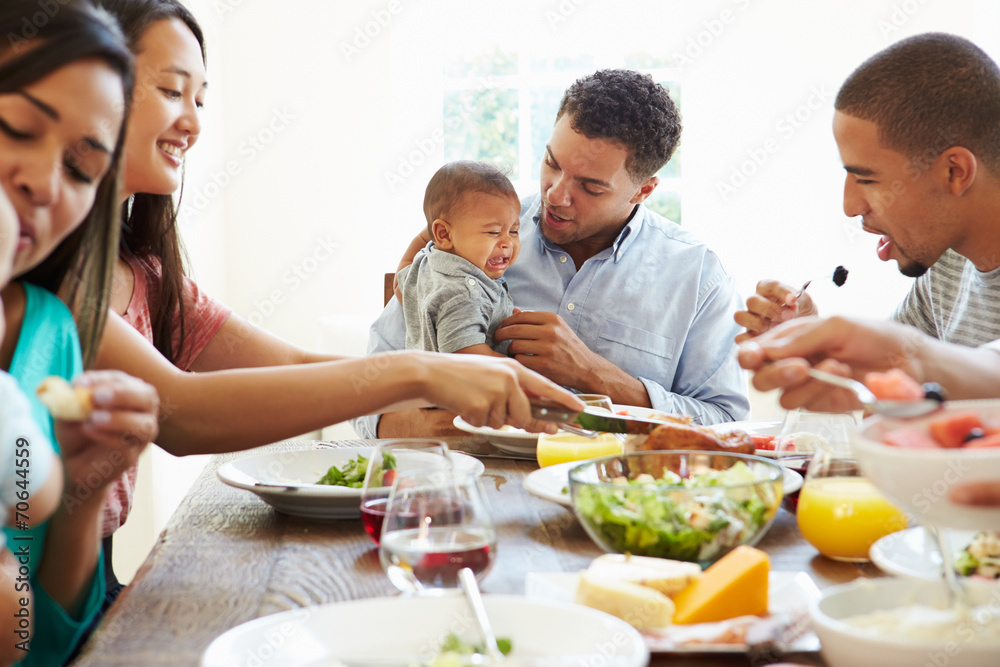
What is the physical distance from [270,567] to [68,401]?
308mm

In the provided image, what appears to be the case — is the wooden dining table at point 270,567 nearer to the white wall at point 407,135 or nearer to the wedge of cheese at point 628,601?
the wedge of cheese at point 628,601

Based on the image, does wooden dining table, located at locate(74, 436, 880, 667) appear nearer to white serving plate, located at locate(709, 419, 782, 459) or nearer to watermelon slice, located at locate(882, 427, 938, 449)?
watermelon slice, located at locate(882, 427, 938, 449)

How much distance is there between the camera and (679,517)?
898 millimetres

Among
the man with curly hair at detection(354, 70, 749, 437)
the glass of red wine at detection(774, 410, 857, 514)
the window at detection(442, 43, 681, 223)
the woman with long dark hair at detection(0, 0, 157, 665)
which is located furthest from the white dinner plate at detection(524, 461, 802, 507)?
the window at detection(442, 43, 681, 223)

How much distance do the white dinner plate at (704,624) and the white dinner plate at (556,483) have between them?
201mm

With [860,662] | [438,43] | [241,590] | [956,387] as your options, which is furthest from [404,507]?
[438,43]

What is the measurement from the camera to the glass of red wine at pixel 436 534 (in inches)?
30.7

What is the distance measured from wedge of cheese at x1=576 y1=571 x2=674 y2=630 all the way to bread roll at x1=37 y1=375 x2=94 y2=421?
46cm

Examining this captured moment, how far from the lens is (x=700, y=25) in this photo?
4.24m

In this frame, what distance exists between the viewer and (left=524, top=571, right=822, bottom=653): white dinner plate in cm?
70

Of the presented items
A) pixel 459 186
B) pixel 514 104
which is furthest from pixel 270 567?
pixel 514 104

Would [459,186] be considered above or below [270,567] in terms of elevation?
above

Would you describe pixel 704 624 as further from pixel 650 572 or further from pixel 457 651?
pixel 457 651

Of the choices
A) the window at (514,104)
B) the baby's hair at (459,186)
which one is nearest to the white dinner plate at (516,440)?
the baby's hair at (459,186)
